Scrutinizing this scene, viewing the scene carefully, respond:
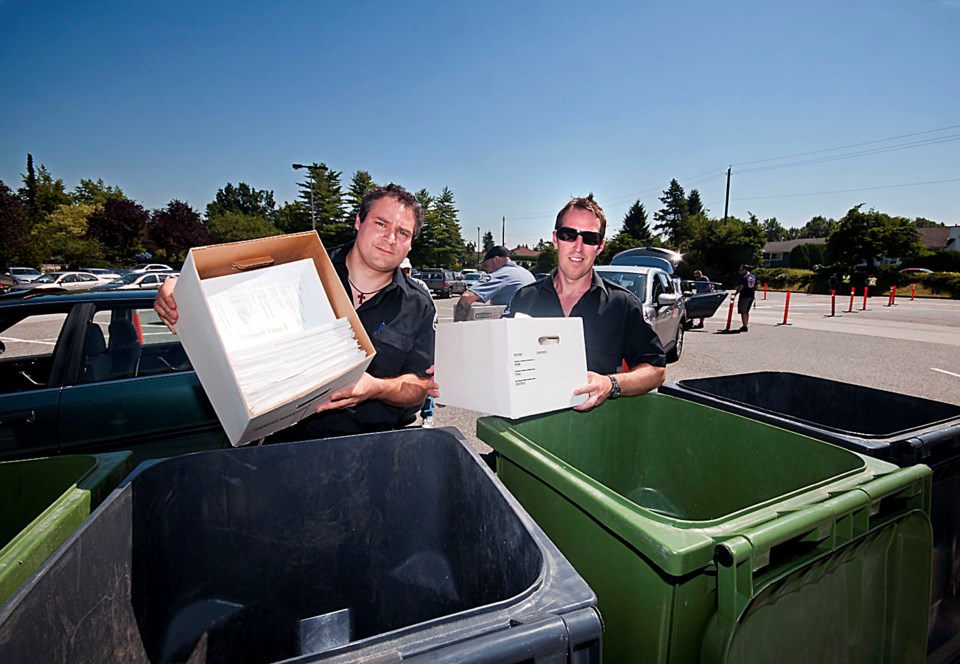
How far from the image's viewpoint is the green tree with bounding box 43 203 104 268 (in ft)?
126

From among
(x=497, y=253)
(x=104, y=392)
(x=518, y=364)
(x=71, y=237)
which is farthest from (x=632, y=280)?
(x=71, y=237)

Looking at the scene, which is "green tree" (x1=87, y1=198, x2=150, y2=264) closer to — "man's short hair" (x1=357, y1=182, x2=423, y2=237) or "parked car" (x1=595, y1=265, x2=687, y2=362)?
"parked car" (x1=595, y1=265, x2=687, y2=362)

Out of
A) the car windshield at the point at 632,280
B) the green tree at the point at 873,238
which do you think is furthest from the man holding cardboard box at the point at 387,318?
the green tree at the point at 873,238

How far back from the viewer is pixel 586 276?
2541 millimetres

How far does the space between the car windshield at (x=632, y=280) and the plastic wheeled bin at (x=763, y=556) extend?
581 cm

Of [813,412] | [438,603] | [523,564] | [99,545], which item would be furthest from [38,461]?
[813,412]

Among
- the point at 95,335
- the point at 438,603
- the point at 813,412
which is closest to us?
the point at 438,603

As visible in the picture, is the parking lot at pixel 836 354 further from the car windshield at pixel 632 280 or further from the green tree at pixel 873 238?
the green tree at pixel 873 238

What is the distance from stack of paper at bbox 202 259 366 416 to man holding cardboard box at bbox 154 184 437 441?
1.43 ft

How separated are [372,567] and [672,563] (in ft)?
3.25

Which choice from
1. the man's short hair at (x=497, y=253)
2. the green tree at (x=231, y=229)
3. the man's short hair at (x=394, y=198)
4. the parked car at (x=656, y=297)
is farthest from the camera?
the green tree at (x=231, y=229)

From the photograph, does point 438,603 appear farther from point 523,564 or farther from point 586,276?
point 586,276

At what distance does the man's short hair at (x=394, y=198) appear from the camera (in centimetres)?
222

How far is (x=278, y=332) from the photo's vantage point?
4.95 feet
